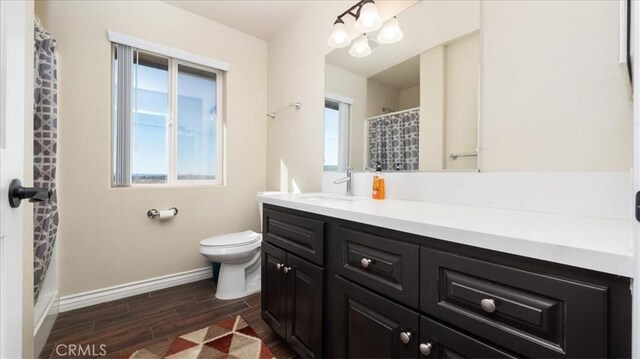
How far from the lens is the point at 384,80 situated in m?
1.63

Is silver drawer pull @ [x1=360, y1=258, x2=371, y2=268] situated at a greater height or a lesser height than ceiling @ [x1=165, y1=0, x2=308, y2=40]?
lesser

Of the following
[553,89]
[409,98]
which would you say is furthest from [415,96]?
[553,89]

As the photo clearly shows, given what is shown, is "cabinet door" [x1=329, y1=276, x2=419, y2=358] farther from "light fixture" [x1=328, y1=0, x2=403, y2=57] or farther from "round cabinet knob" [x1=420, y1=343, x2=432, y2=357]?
"light fixture" [x1=328, y1=0, x2=403, y2=57]

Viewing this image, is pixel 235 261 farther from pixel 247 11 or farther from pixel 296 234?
pixel 247 11

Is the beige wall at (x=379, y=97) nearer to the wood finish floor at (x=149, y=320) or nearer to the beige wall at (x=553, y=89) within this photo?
the beige wall at (x=553, y=89)

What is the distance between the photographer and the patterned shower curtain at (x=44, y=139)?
1502 mm

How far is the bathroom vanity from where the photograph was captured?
1.66 feet

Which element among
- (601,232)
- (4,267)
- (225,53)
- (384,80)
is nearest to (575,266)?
(601,232)

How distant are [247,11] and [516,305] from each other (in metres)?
2.73

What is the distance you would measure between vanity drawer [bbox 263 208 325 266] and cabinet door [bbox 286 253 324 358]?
5 cm

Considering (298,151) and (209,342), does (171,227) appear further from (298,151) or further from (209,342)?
(298,151)

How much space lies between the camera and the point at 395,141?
1559mm

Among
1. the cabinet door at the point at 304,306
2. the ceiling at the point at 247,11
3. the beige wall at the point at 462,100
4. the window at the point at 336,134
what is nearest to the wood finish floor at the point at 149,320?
the cabinet door at the point at 304,306

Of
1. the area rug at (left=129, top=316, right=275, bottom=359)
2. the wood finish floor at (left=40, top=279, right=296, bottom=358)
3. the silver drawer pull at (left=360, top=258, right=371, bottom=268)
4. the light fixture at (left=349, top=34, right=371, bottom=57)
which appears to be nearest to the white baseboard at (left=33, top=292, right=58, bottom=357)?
the wood finish floor at (left=40, top=279, right=296, bottom=358)
